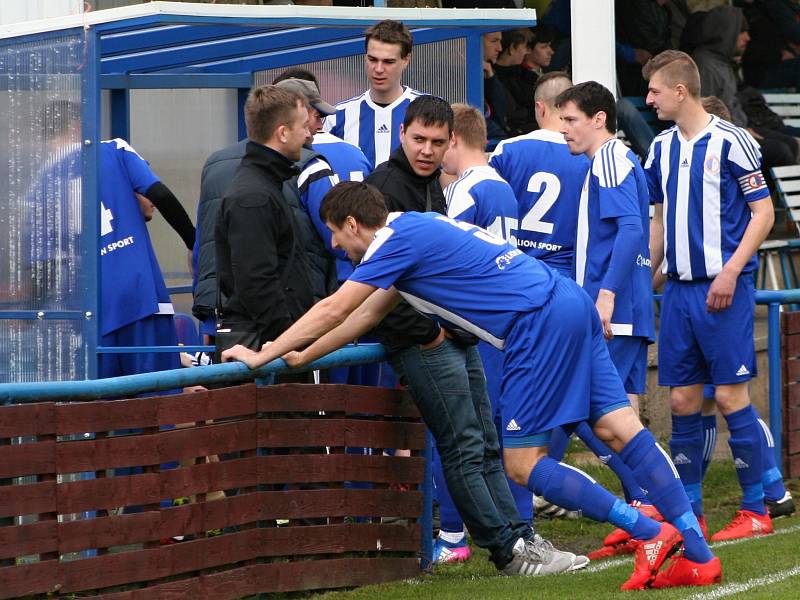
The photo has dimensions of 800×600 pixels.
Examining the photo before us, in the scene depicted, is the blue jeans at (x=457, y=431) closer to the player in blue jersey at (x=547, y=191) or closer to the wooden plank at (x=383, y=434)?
the wooden plank at (x=383, y=434)

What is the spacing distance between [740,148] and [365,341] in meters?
2.14

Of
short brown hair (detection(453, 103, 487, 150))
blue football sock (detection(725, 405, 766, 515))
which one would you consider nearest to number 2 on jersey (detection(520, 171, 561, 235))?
short brown hair (detection(453, 103, 487, 150))

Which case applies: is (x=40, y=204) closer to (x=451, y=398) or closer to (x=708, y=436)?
(x=451, y=398)

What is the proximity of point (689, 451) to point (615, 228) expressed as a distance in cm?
128

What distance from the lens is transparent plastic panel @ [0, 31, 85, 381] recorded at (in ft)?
21.5

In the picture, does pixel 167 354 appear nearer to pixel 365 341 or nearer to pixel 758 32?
pixel 365 341

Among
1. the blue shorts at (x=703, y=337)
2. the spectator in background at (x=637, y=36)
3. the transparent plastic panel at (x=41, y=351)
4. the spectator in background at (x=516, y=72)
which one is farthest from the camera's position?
the spectator in background at (x=637, y=36)

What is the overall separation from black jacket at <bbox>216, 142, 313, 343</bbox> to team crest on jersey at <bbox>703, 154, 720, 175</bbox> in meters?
2.33

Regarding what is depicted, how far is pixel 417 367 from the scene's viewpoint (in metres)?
6.30

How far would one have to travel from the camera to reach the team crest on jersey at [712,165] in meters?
7.53

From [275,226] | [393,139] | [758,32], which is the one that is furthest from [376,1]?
[758,32]

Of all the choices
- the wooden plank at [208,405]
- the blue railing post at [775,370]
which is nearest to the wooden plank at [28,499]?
the wooden plank at [208,405]

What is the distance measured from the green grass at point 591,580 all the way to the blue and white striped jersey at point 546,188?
1533 mm

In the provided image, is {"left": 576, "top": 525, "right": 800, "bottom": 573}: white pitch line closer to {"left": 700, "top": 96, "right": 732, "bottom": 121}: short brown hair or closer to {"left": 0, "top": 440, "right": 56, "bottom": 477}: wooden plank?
{"left": 700, "top": 96, "right": 732, "bottom": 121}: short brown hair
